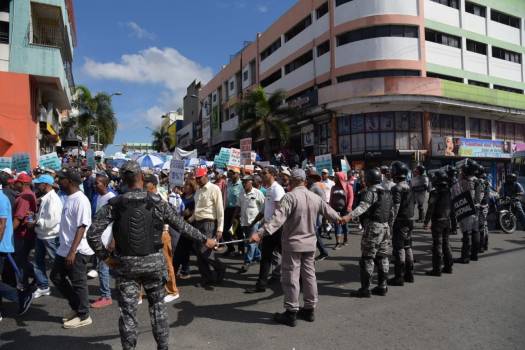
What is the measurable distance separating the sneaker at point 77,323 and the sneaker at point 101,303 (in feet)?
1.95

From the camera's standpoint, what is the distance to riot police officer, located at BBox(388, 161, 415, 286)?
240 inches

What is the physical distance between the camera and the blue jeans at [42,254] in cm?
554

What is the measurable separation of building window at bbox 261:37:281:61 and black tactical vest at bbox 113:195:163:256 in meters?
34.6

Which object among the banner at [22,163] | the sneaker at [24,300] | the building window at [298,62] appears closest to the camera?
the sneaker at [24,300]

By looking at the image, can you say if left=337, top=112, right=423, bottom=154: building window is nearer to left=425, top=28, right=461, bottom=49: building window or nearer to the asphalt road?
left=425, top=28, right=461, bottom=49: building window

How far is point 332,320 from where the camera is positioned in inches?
185

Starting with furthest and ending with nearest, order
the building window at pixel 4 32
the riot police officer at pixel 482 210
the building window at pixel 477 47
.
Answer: the building window at pixel 477 47
the building window at pixel 4 32
the riot police officer at pixel 482 210

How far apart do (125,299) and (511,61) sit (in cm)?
Result: 3747

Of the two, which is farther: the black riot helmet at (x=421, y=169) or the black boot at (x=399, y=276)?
the black riot helmet at (x=421, y=169)

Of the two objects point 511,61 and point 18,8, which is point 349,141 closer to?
point 511,61

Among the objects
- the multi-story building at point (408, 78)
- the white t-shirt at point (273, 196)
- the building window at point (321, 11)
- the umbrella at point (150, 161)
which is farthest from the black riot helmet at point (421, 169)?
the building window at point (321, 11)

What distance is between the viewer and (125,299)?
11.4 ft

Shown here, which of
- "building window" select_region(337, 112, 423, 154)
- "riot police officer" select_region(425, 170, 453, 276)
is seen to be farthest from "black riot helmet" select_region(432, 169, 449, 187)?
"building window" select_region(337, 112, 423, 154)

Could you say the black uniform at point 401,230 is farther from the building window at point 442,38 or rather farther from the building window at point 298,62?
the building window at point 298,62
